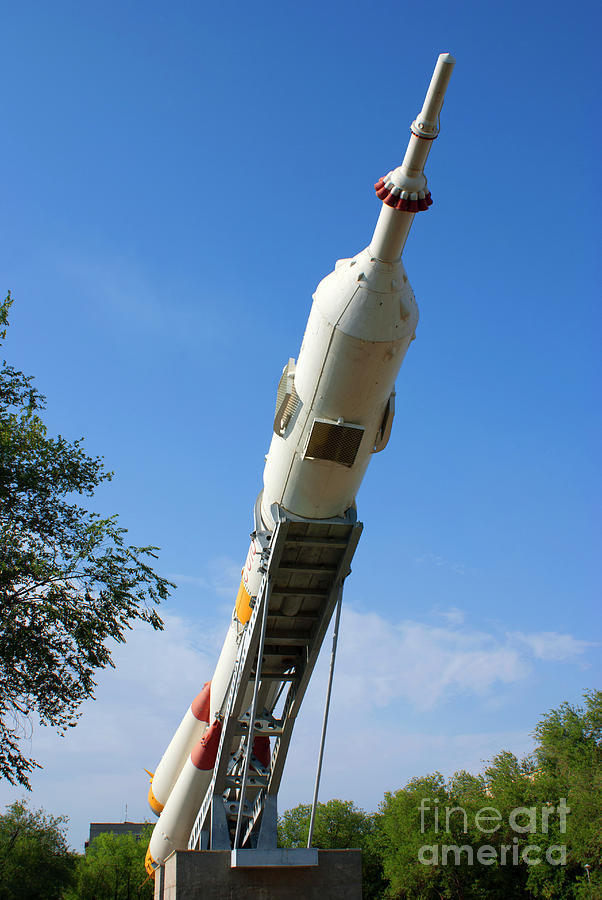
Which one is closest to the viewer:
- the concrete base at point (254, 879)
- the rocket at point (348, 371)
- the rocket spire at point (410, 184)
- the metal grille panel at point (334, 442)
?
the rocket spire at point (410, 184)

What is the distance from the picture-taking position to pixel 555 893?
20906 mm

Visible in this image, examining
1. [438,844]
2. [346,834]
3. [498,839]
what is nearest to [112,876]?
[346,834]

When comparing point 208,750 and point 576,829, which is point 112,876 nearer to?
point 576,829

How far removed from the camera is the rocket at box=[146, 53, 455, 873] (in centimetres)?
645

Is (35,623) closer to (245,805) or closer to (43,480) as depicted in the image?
(43,480)

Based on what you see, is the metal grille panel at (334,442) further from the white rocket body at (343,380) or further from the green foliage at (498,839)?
the green foliage at (498,839)

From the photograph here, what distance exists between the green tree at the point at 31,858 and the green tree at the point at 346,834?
8.52 m

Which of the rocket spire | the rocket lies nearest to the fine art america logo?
the rocket

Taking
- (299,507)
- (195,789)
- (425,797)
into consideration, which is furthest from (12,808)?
(299,507)

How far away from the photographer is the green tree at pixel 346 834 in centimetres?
2633

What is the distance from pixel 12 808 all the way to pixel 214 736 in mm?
24030

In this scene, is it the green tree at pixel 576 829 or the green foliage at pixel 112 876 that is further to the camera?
the green foliage at pixel 112 876

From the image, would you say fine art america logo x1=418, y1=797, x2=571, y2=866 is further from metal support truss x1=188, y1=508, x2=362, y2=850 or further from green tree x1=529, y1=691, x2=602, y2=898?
metal support truss x1=188, y1=508, x2=362, y2=850

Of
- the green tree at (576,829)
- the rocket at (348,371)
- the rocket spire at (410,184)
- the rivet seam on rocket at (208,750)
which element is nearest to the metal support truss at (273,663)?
the rocket at (348,371)
